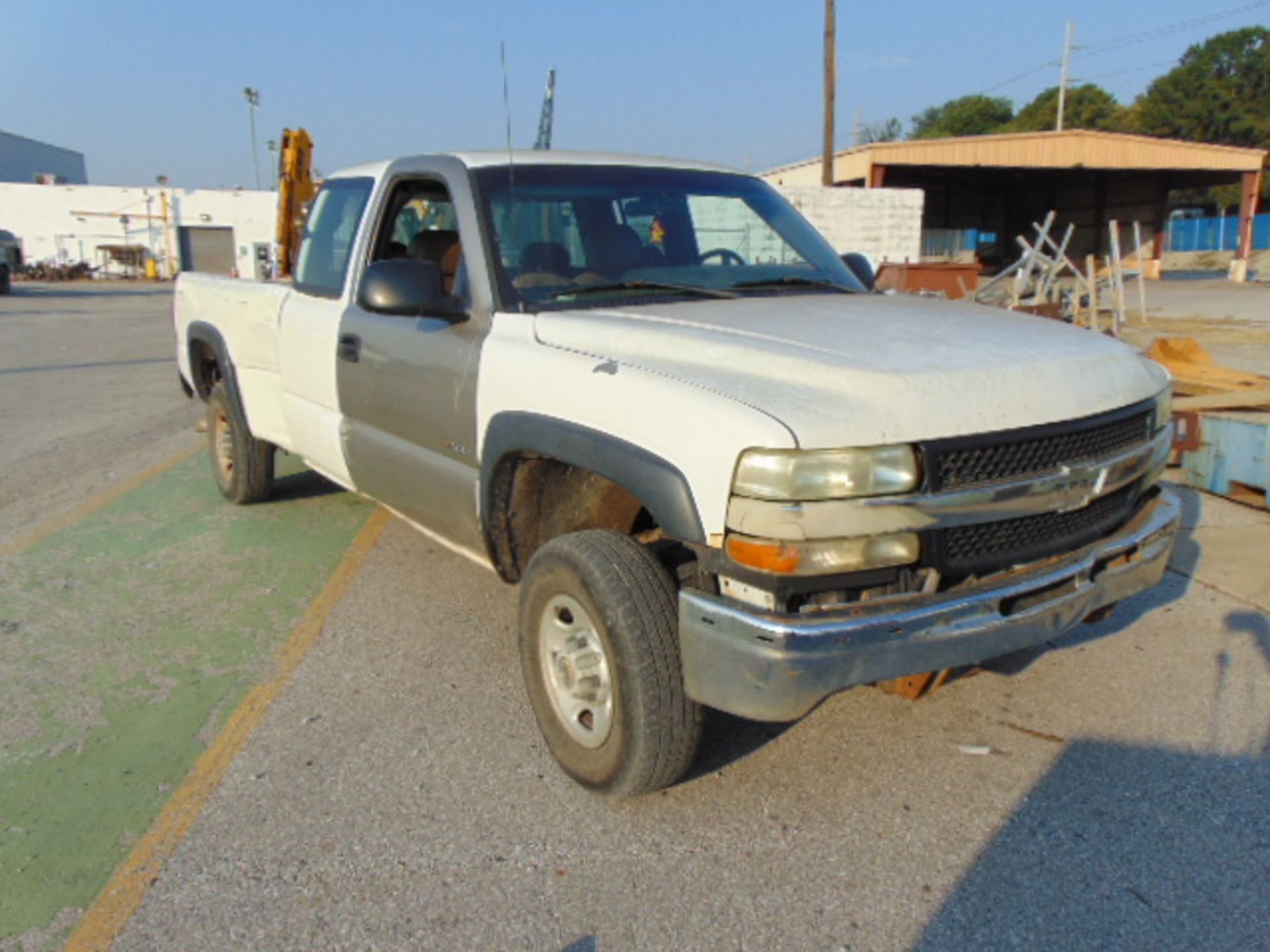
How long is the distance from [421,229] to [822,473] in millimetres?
2738

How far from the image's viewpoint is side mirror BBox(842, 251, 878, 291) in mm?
4457

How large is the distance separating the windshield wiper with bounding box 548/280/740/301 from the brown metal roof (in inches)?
1168

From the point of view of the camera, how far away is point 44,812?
9.89 ft

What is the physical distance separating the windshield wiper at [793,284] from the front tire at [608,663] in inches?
50.3

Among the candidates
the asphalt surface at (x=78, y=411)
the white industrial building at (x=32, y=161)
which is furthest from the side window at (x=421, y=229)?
the white industrial building at (x=32, y=161)

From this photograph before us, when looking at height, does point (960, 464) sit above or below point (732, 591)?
above

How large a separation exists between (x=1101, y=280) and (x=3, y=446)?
63.1ft

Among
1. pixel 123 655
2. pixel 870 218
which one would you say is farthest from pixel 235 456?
pixel 870 218

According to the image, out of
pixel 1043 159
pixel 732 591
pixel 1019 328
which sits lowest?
pixel 732 591

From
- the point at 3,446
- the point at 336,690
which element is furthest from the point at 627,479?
the point at 3,446

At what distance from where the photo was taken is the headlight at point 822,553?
2455 millimetres

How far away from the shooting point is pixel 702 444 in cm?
254

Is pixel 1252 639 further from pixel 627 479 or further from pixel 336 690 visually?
pixel 336 690

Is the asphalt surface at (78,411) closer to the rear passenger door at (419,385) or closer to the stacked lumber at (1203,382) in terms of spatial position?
the rear passenger door at (419,385)
